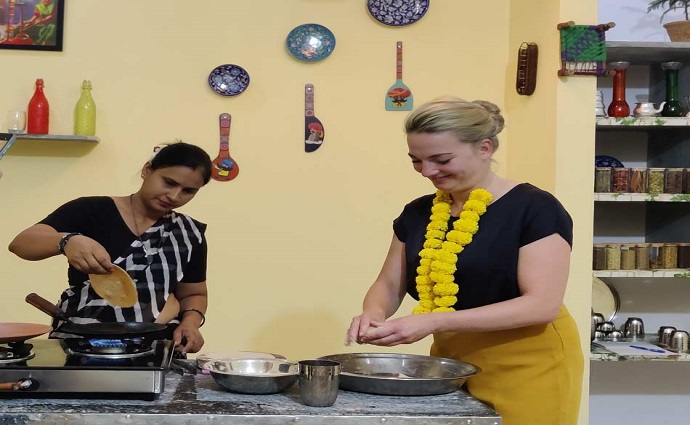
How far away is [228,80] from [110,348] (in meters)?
2.07

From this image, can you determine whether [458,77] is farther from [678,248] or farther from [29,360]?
[29,360]

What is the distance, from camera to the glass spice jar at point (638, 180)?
11.1 feet

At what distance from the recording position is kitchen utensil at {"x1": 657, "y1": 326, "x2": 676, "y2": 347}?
354 cm

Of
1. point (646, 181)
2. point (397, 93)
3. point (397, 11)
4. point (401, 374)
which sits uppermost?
point (397, 11)

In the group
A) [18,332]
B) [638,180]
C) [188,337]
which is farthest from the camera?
[638,180]

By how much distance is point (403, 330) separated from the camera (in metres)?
1.81

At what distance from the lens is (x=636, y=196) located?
3361mm

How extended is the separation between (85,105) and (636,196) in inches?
90.9

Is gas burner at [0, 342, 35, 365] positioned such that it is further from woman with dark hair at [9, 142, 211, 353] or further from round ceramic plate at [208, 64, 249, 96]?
round ceramic plate at [208, 64, 249, 96]

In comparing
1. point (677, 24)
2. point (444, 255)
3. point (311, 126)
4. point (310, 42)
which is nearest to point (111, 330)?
point (444, 255)

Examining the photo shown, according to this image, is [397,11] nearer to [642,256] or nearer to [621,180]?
[621,180]

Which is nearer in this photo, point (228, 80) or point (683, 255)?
point (683, 255)

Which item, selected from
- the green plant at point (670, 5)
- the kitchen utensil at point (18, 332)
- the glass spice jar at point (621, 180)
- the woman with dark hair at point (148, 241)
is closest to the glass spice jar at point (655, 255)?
the glass spice jar at point (621, 180)

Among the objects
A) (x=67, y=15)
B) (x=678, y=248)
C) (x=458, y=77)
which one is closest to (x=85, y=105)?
(x=67, y=15)
